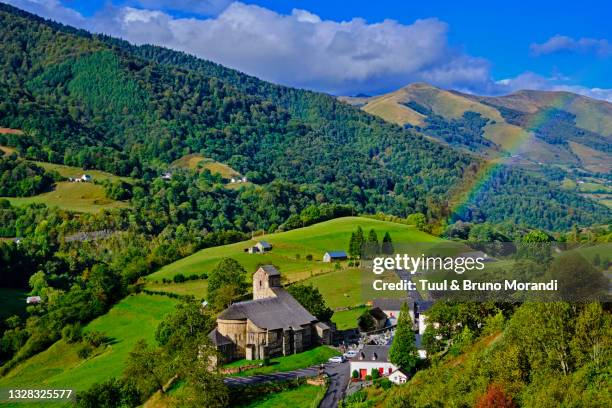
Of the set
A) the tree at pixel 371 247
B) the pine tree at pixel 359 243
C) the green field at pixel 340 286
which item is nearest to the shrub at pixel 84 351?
the green field at pixel 340 286

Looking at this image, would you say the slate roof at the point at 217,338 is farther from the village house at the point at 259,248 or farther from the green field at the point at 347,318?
the village house at the point at 259,248

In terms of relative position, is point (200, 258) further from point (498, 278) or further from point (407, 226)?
point (498, 278)

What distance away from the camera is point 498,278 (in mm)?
58875

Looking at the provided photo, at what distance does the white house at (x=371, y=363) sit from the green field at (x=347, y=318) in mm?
16627

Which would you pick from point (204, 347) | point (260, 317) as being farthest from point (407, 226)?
point (204, 347)

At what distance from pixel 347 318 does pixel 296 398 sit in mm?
26133

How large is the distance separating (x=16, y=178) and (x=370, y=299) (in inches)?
5200

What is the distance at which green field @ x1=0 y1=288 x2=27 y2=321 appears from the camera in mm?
108625

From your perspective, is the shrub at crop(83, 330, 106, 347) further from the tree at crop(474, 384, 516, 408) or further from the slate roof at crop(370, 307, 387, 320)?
the tree at crop(474, 384, 516, 408)

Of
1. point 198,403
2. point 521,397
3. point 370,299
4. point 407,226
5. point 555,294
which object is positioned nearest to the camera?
point 521,397

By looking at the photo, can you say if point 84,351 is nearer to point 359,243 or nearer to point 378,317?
point 378,317

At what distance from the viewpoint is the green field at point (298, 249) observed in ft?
348

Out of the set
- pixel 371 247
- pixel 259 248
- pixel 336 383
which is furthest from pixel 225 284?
pixel 259 248

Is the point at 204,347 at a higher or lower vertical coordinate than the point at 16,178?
lower
